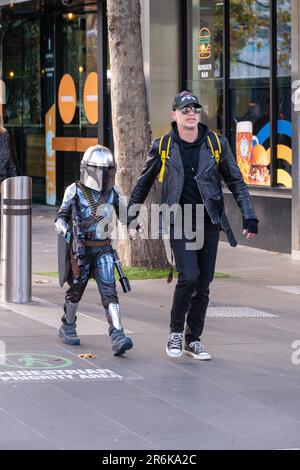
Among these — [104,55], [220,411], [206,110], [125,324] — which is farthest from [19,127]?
[220,411]

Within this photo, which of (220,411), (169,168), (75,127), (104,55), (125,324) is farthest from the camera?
(75,127)

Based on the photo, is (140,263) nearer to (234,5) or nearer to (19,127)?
(234,5)

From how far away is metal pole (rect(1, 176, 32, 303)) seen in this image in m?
10.7

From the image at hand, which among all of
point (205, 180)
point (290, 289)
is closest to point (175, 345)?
point (205, 180)

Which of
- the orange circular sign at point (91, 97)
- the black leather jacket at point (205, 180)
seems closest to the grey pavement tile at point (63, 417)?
the black leather jacket at point (205, 180)

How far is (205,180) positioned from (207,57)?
9.08 metres

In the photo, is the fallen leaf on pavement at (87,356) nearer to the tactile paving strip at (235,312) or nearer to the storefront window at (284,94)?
the tactile paving strip at (235,312)

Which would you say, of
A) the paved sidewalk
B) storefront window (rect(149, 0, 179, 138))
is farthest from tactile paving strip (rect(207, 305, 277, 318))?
storefront window (rect(149, 0, 179, 138))

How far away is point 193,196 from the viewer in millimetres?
8406

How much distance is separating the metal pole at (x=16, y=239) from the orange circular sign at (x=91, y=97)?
31.6ft

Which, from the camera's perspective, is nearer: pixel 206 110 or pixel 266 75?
pixel 266 75

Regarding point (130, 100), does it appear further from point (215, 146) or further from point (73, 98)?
point (73, 98)

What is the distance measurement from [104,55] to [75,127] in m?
2.04

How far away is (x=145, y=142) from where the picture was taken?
13.0 m
